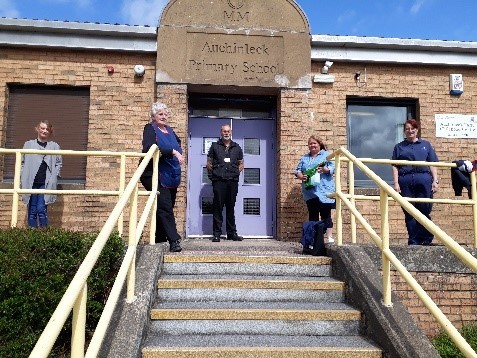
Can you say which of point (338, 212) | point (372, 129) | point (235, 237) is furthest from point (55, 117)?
point (372, 129)

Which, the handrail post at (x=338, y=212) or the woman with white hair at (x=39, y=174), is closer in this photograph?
the handrail post at (x=338, y=212)

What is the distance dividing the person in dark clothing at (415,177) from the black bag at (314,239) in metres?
1.21

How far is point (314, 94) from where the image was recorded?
7.33m

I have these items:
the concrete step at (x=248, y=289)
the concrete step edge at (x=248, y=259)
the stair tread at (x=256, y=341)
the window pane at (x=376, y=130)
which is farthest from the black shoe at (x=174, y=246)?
the window pane at (x=376, y=130)

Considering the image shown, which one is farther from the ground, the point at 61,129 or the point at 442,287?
the point at 61,129

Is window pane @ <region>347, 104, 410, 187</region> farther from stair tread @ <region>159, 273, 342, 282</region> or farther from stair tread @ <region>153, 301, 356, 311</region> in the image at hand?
stair tread @ <region>153, 301, 356, 311</region>

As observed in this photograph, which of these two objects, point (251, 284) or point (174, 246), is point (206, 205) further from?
point (251, 284)

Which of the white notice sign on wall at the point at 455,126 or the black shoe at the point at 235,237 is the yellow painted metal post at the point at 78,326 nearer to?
the black shoe at the point at 235,237

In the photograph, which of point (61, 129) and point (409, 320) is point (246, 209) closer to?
point (61, 129)

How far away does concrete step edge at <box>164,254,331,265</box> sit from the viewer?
422 cm

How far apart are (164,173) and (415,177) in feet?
9.61

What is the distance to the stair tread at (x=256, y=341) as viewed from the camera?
121 inches

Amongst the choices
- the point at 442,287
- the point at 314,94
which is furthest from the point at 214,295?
the point at 314,94

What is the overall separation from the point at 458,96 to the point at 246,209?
419 cm
